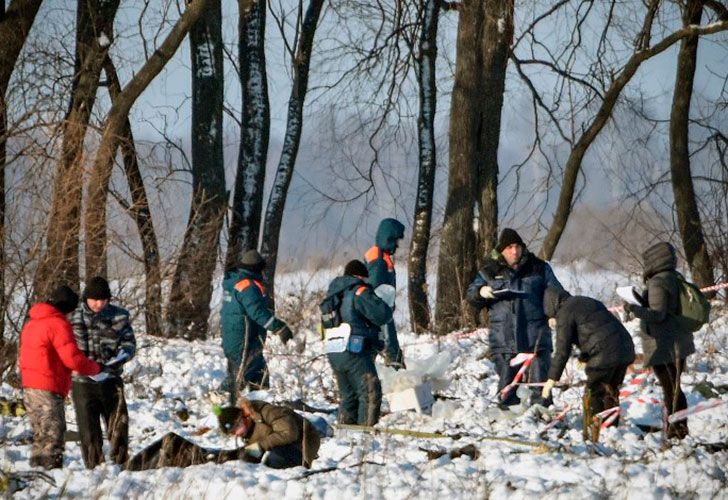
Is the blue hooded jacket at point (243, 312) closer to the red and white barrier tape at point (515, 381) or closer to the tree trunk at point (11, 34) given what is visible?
the red and white barrier tape at point (515, 381)

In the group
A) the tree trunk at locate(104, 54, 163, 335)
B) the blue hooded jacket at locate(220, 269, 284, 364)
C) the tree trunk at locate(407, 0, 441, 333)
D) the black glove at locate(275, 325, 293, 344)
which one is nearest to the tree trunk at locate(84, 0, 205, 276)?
the tree trunk at locate(104, 54, 163, 335)

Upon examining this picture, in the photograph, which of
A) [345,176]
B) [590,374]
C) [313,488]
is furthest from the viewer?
→ [345,176]

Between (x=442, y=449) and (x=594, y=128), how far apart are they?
1025 centimetres

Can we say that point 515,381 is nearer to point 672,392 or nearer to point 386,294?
point 386,294

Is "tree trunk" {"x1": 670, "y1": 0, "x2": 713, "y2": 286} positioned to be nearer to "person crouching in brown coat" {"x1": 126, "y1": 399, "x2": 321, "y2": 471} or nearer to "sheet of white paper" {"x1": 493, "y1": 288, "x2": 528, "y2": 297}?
"sheet of white paper" {"x1": 493, "y1": 288, "x2": 528, "y2": 297}

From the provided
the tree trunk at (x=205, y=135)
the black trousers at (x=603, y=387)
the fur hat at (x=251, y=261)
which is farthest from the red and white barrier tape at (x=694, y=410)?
the tree trunk at (x=205, y=135)

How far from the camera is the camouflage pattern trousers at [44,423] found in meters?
8.12

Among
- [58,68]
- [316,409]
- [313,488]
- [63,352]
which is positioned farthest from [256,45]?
[313,488]

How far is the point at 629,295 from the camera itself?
8391 mm

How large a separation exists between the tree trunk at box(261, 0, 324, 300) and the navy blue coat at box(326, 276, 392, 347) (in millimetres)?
8915

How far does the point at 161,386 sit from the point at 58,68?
546cm

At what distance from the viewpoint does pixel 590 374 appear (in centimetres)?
845

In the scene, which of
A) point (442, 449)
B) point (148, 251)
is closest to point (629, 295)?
point (442, 449)

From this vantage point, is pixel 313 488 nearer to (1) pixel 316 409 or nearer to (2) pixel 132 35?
(1) pixel 316 409
